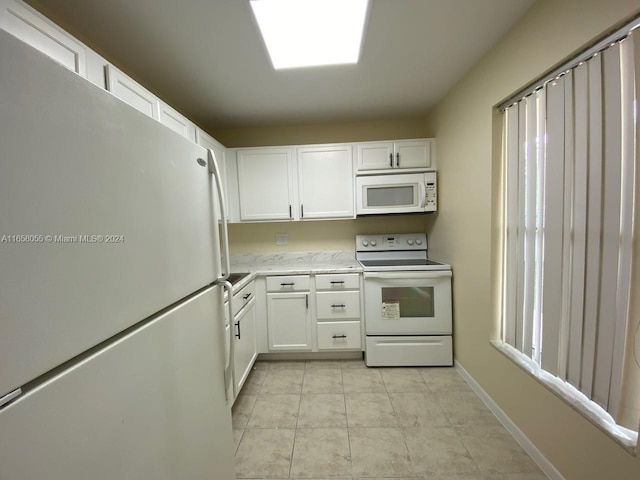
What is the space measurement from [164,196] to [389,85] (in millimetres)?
1970

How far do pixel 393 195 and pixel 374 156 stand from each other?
0.43m

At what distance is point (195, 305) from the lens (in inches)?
33.2

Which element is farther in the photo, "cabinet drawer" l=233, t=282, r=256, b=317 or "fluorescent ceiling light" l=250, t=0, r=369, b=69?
"cabinet drawer" l=233, t=282, r=256, b=317

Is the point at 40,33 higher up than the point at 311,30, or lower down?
lower down

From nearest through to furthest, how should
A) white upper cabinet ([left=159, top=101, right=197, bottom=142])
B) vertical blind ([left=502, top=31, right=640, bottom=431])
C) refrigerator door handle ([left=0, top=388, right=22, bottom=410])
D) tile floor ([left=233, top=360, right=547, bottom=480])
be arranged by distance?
refrigerator door handle ([left=0, top=388, right=22, bottom=410]) → vertical blind ([left=502, top=31, right=640, bottom=431]) → tile floor ([left=233, top=360, right=547, bottom=480]) → white upper cabinet ([left=159, top=101, right=197, bottom=142])

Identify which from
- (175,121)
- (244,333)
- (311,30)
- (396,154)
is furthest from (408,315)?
(175,121)

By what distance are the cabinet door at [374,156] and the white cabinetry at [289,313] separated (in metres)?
1.28

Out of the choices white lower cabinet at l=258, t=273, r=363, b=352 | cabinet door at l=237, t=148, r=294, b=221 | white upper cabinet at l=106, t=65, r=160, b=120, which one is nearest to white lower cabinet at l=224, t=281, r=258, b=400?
white lower cabinet at l=258, t=273, r=363, b=352

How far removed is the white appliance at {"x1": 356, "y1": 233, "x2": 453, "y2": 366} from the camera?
2.16m

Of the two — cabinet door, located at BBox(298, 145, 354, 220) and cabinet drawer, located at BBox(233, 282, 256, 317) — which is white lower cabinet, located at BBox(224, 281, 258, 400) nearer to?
cabinet drawer, located at BBox(233, 282, 256, 317)

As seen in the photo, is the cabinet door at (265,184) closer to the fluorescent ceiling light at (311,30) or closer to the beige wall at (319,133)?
the beige wall at (319,133)

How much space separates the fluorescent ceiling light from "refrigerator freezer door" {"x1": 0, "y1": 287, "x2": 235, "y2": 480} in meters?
1.38

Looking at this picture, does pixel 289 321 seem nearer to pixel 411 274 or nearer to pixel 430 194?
pixel 411 274

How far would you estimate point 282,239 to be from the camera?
2.79 metres
